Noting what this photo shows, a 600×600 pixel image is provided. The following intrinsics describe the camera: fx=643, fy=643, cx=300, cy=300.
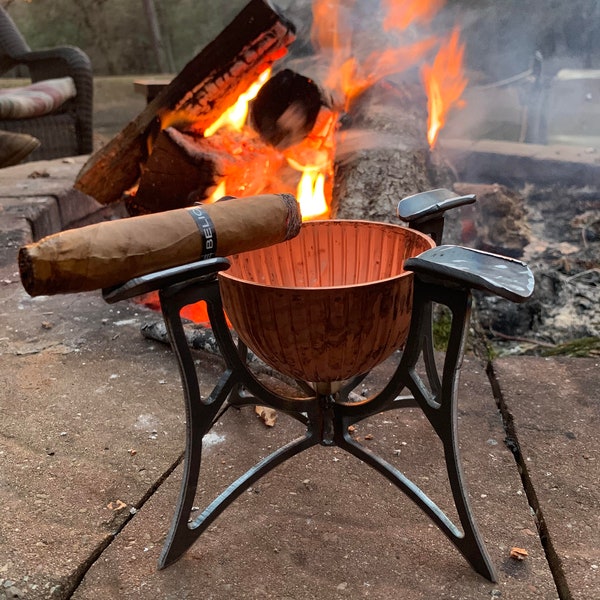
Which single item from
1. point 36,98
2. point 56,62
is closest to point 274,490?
point 36,98

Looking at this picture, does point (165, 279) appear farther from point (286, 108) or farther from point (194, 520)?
point (286, 108)

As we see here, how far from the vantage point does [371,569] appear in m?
1.35

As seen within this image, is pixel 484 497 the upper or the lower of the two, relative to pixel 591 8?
lower

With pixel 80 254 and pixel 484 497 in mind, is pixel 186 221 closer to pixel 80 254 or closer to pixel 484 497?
pixel 80 254

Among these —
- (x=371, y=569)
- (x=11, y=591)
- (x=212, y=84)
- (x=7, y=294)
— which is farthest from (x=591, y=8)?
(x=11, y=591)

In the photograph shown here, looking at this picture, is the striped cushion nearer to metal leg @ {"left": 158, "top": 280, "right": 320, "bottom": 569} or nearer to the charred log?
the charred log

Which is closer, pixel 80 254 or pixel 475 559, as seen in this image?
pixel 80 254

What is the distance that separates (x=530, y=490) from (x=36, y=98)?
13.3 ft

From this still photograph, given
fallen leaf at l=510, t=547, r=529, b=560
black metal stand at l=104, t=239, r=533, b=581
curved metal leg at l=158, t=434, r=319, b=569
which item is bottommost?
fallen leaf at l=510, t=547, r=529, b=560

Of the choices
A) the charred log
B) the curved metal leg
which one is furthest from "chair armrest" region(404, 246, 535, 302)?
the charred log

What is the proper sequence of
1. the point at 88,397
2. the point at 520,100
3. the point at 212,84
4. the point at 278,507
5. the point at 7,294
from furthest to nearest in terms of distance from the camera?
the point at 520,100
the point at 212,84
the point at 7,294
the point at 88,397
the point at 278,507

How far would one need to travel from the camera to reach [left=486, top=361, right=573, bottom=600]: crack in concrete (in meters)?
1.32

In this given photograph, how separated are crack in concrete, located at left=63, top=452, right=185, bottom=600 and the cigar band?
2.24ft

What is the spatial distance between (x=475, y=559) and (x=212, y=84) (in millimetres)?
2311
